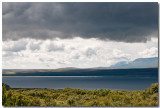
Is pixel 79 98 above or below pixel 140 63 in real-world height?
below

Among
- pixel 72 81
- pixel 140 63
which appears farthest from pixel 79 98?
pixel 140 63

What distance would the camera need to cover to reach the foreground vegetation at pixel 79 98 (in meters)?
7.66

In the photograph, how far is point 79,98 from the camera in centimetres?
805

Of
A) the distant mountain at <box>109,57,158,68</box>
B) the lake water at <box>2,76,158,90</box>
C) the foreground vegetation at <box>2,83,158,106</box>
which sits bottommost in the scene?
the foreground vegetation at <box>2,83,158,106</box>

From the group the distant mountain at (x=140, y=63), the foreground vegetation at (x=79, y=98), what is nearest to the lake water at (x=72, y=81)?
the distant mountain at (x=140, y=63)

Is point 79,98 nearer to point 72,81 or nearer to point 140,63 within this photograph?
point 72,81

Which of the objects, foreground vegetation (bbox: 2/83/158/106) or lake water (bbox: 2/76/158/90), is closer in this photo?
foreground vegetation (bbox: 2/83/158/106)

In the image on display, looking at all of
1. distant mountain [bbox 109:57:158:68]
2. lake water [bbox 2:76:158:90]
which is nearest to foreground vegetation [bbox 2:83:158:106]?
distant mountain [bbox 109:57:158:68]

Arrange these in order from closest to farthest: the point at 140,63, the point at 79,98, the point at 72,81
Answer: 1. the point at 79,98
2. the point at 140,63
3. the point at 72,81

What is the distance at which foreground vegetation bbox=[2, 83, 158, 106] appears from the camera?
7.66 m

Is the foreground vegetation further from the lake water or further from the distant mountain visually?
the lake water

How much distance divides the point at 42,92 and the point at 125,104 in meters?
3.42

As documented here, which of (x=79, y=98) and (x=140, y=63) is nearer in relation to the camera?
(x=79, y=98)

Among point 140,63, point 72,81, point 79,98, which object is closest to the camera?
point 79,98
